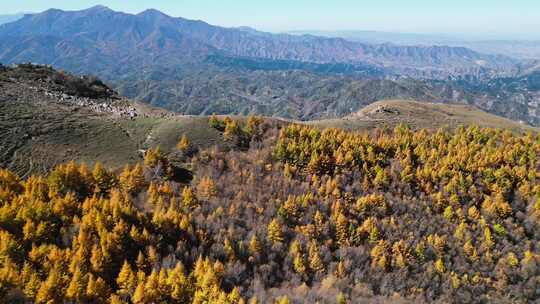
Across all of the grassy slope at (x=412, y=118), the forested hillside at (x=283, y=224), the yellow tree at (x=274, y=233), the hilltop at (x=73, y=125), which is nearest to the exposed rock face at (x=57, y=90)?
the hilltop at (x=73, y=125)

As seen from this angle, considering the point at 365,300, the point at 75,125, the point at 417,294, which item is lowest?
the point at 417,294

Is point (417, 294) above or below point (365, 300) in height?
below

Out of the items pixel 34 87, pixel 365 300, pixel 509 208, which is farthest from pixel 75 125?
pixel 509 208

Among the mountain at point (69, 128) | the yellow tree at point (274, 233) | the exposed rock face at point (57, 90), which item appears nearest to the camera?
the yellow tree at point (274, 233)

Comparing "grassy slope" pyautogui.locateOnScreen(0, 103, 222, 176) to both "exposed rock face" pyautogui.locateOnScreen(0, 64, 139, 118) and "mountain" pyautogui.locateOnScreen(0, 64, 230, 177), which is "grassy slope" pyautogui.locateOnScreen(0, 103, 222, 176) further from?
"exposed rock face" pyautogui.locateOnScreen(0, 64, 139, 118)

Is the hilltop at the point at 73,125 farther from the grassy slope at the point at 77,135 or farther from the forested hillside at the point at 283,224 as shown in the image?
the forested hillside at the point at 283,224

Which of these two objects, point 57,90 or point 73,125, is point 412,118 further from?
point 57,90

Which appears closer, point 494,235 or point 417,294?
point 417,294

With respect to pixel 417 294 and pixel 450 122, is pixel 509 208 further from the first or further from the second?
pixel 450 122
